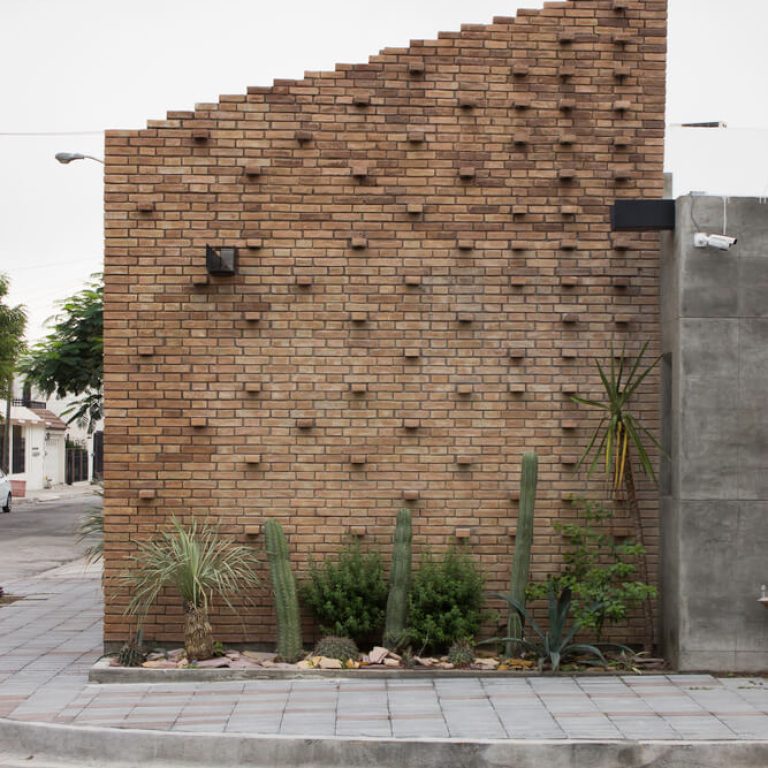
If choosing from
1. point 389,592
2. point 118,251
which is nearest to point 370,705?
point 389,592

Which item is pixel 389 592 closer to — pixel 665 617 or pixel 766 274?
pixel 665 617

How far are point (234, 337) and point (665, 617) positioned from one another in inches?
187

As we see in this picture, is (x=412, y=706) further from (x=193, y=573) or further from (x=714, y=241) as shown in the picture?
(x=714, y=241)

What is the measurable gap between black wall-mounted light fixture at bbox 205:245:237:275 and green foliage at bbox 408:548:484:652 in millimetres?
3275

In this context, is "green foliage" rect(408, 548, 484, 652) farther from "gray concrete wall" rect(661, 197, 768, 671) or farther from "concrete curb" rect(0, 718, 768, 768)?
"concrete curb" rect(0, 718, 768, 768)

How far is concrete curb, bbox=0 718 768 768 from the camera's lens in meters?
7.67

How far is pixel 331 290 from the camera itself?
11047 mm

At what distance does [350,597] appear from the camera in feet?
34.7

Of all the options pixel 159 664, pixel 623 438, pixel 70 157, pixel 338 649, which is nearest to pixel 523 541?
pixel 623 438

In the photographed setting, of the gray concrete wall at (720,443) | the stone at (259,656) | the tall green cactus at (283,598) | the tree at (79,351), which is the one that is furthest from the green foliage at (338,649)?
the tree at (79,351)

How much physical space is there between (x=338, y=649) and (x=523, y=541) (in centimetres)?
189

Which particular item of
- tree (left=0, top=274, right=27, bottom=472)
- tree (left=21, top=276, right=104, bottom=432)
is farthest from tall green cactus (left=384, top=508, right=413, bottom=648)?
tree (left=0, top=274, right=27, bottom=472)

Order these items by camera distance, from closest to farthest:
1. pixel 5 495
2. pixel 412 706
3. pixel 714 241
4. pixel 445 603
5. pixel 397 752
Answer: pixel 397 752 < pixel 412 706 < pixel 714 241 < pixel 445 603 < pixel 5 495

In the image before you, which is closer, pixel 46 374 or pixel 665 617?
pixel 665 617
